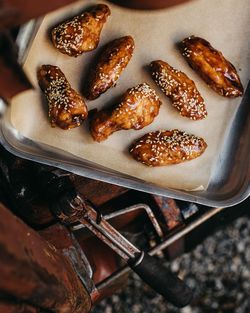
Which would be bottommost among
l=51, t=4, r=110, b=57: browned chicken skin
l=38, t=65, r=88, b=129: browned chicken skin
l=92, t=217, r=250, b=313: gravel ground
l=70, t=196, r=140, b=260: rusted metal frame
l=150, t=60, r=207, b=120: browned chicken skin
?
l=92, t=217, r=250, b=313: gravel ground

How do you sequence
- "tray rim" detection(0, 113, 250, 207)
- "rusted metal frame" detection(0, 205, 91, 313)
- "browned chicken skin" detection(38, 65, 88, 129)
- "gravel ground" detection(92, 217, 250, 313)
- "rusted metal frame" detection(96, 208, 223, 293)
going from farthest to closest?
"gravel ground" detection(92, 217, 250, 313)
"rusted metal frame" detection(96, 208, 223, 293)
"browned chicken skin" detection(38, 65, 88, 129)
"tray rim" detection(0, 113, 250, 207)
"rusted metal frame" detection(0, 205, 91, 313)

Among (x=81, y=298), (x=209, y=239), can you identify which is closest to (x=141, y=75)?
(x=81, y=298)

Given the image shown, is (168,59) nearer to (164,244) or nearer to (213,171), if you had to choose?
(213,171)

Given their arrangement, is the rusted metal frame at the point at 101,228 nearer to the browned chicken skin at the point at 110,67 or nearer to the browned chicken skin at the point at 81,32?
the browned chicken skin at the point at 110,67

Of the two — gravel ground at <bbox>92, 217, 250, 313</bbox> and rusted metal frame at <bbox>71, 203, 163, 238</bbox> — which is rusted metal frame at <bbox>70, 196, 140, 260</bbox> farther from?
gravel ground at <bbox>92, 217, 250, 313</bbox>

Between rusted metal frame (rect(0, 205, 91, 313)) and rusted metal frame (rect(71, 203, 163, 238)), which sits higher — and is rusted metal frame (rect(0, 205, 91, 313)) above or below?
above

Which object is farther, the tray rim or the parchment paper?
the parchment paper

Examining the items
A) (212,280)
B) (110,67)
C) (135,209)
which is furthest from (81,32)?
(212,280)

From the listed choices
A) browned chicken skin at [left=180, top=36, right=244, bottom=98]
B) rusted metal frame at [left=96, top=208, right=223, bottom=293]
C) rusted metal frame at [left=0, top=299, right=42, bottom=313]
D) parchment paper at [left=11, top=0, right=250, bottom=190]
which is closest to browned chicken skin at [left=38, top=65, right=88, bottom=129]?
parchment paper at [left=11, top=0, right=250, bottom=190]
